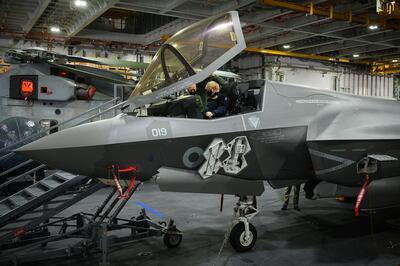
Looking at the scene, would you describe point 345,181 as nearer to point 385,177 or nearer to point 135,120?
point 385,177

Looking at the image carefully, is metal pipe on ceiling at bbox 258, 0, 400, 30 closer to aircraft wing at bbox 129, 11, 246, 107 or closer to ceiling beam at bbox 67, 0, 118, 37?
ceiling beam at bbox 67, 0, 118, 37

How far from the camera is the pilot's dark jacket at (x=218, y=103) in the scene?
475cm

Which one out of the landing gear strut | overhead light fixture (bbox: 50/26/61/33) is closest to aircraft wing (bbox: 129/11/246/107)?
the landing gear strut

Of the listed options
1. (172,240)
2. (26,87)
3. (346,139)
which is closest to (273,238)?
(172,240)

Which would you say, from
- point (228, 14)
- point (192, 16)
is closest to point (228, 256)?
point (228, 14)

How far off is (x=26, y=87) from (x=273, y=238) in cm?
841

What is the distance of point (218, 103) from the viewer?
15.9 feet

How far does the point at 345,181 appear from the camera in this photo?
5.14 metres

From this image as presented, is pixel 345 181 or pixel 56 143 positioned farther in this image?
pixel 345 181

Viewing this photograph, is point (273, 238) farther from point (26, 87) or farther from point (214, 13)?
point (26, 87)

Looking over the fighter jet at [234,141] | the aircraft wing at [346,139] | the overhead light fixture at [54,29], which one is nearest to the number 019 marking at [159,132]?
the fighter jet at [234,141]

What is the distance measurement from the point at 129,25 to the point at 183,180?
11515 mm

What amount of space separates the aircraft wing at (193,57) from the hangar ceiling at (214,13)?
14.9 ft

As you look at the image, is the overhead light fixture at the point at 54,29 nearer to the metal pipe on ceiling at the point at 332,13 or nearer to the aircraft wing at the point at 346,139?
the metal pipe on ceiling at the point at 332,13
